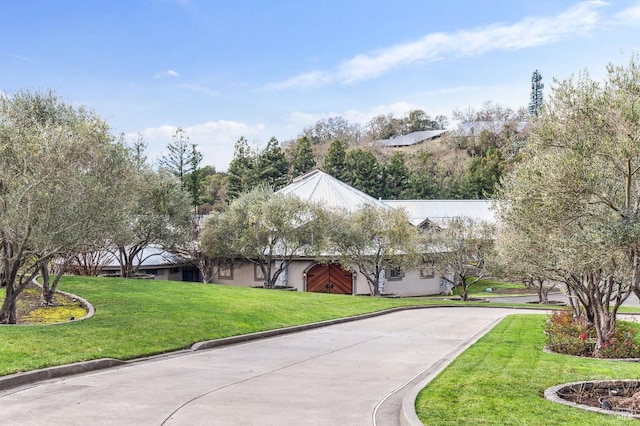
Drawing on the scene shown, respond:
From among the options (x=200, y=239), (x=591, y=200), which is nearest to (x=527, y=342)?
(x=591, y=200)

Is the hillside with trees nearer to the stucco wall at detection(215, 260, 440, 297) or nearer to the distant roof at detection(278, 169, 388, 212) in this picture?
the distant roof at detection(278, 169, 388, 212)

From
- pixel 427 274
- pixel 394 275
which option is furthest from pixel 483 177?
pixel 394 275

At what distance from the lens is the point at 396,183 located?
7694 cm

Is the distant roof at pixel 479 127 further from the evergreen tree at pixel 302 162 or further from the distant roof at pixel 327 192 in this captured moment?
the distant roof at pixel 327 192

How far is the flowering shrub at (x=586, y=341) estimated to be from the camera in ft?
45.2

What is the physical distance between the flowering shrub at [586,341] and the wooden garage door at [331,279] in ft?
79.4

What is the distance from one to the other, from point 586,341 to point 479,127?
10019cm

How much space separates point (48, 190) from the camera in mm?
13352

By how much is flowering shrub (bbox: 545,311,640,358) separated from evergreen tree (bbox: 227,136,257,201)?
55.2 m

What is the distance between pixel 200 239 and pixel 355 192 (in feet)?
52.5

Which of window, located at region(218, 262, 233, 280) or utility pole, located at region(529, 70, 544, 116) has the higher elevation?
utility pole, located at region(529, 70, 544, 116)

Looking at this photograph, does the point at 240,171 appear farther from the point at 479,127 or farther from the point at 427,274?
the point at 479,127

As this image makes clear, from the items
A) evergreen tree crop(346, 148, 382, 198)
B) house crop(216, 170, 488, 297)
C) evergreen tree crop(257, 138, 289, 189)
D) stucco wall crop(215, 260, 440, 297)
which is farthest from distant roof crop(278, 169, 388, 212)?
evergreen tree crop(346, 148, 382, 198)

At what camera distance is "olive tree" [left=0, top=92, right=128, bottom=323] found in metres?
13.3
